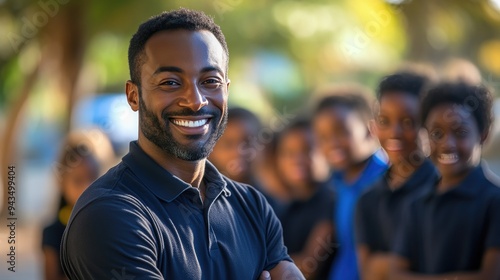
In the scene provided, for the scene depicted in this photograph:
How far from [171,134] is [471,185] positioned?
1634 mm

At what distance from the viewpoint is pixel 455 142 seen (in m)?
3.38

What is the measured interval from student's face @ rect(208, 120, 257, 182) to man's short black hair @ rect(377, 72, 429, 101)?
74 cm

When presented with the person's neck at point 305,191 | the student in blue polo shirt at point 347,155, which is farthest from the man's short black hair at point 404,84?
the person's neck at point 305,191

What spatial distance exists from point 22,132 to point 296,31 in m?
3.27

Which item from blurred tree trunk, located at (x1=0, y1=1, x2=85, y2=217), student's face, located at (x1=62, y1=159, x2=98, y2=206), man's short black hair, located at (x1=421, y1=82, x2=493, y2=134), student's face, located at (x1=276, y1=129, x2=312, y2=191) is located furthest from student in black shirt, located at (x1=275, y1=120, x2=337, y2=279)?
blurred tree trunk, located at (x1=0, y1=1, x2=85, y2=217)

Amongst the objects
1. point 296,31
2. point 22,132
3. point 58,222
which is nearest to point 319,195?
point 58,222

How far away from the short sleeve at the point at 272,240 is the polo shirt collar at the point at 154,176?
139 millimetres

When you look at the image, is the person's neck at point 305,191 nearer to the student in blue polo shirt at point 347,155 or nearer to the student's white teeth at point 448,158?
the student in blue polo shirt at point 347,155

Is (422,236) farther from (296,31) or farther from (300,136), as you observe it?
(296,31)

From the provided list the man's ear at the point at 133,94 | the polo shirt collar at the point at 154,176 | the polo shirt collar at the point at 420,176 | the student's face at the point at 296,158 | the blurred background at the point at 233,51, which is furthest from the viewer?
the blurred background at the point at 233,51

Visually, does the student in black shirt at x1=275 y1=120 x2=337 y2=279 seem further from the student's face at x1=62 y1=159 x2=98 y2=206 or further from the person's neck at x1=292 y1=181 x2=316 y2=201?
the student's face at x1=62 y1=159 x2=98 y2=206

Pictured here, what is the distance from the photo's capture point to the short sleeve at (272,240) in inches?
84.4

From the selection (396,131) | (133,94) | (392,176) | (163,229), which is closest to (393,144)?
(396,131)

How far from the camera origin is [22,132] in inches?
303
